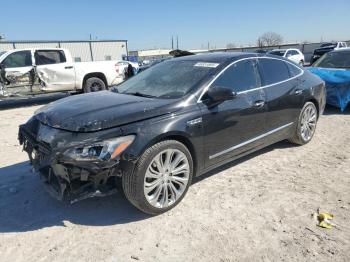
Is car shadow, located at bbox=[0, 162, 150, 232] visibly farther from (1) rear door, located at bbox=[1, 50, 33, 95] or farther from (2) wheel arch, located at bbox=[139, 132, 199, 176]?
(1) rear door, located at bbox=[1, 50, 33, 95]

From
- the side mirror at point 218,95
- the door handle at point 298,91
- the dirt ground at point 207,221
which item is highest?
the side mirror at point 218,95

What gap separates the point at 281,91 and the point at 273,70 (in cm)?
34

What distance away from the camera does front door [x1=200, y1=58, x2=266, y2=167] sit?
3760 millimetres

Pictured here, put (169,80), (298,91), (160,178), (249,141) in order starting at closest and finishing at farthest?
1. (160,178)
2. (169,80)
3. (249,141)
4. (298,91)

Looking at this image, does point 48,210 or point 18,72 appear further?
point 18,72

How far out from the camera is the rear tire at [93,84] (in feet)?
38.2

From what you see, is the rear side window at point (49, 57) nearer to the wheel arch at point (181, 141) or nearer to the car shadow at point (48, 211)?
the car shadow at point (48, 211)

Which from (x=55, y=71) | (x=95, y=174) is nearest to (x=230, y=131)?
(x=95, y=174)

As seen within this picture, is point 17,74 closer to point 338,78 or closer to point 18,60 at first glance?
point 18,60

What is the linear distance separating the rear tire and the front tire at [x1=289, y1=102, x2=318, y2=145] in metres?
8.05

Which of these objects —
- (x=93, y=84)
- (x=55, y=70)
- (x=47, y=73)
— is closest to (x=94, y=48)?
(x=93, y=84)

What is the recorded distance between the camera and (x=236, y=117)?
4.00m

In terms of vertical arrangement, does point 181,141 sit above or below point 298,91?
below

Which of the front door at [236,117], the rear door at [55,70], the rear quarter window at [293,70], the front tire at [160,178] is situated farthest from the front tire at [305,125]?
the rear door at [55,70]
